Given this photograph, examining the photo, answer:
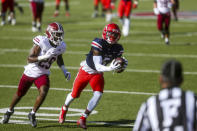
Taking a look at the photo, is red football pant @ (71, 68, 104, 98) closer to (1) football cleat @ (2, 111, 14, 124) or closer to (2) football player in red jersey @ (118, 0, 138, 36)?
(1) football cleat @ (2, 111, 14, 124)

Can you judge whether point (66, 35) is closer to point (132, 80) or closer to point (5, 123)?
point (132, 80)

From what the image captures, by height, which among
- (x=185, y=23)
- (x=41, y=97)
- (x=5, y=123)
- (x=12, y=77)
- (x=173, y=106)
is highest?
(x=173, y=106)

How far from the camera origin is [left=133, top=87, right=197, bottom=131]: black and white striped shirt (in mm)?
4074

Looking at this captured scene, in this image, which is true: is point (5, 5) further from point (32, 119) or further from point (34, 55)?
point (32, 119)

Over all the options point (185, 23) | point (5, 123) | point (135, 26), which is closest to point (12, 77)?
point (5, 123)

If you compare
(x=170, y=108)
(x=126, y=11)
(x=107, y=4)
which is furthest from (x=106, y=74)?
(x=107, y=4)

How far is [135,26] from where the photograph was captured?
64.3ft

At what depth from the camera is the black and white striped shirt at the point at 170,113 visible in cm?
407

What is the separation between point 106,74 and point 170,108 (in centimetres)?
752

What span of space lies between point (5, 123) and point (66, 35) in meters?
9.83

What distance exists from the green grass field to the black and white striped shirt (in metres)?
3.14

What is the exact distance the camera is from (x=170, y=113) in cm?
407

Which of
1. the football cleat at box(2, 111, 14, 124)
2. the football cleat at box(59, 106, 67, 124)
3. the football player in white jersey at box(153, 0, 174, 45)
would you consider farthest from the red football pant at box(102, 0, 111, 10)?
the football cleat at box(2, 111, 14, 124)

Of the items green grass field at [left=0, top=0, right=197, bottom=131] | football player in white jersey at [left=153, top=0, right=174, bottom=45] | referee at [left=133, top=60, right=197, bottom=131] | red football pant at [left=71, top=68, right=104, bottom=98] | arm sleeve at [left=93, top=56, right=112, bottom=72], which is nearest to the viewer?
referee at [left=133, top=60, right=197, bottom=131]
